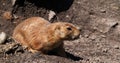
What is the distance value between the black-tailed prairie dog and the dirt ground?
0.32 m

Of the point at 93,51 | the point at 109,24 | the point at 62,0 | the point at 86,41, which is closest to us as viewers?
the point at 93,51

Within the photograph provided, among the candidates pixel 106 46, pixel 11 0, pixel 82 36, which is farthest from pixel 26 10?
pixel 106 46

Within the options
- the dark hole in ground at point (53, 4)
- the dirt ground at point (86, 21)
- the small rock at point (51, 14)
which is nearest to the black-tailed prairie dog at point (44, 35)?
the dirt ground at point (86, 21)

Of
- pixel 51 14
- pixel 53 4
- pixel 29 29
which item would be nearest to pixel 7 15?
pixel 51 14

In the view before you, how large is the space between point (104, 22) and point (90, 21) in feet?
1.49

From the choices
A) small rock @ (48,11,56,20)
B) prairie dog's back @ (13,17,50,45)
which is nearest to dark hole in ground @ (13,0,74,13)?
small rock @ (48,11,56,20)

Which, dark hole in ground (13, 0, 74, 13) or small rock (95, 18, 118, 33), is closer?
small rock (95, 18, 118, 33)

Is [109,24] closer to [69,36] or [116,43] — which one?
[116,43]

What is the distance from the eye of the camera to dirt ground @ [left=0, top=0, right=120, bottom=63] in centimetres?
969

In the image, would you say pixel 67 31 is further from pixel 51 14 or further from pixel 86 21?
pixel 51 14

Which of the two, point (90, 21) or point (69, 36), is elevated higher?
point (69, 36)

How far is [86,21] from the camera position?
1198 centimetres

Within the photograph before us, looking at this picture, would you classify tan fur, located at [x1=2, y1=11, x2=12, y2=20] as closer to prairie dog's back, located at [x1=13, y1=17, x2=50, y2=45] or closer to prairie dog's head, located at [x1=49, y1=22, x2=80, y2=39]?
prairie dog's back, located at [x1=13, y1=17, x2=50, y2=45]

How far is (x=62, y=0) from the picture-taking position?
1275 centimetres
